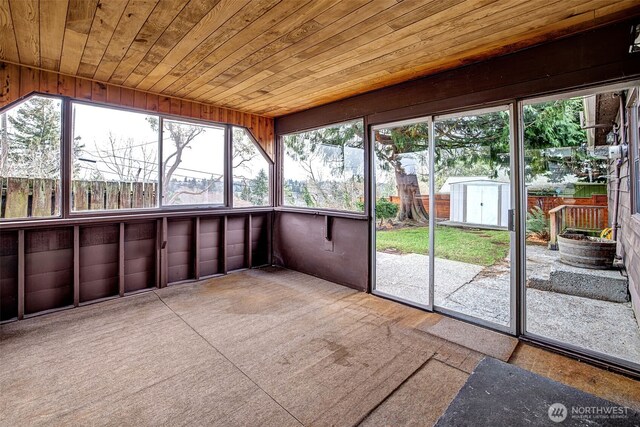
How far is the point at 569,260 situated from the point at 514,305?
23.5 inches

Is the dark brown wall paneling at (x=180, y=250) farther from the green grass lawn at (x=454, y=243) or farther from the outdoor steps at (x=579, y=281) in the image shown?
the outdoor steps at (x=579, y=281)

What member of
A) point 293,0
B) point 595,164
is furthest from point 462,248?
point 293,0

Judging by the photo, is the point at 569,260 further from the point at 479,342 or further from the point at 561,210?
the point at 479,342

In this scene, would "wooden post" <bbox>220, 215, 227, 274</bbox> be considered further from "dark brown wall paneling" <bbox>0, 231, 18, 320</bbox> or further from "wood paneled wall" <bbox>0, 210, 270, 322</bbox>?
"dark brown wall paneling" <bbox>0, 231, 18, 320</bbox>

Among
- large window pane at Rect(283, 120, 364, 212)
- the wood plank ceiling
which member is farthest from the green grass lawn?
the wood plank ceiling

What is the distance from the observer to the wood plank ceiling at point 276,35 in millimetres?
2027

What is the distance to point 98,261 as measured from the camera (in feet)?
11.9

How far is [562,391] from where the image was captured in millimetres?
1095

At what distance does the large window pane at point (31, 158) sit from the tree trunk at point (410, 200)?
375cm

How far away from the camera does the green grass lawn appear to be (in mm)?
2986

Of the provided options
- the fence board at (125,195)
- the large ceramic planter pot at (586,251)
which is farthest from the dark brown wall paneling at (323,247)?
the fence board at (125,195)

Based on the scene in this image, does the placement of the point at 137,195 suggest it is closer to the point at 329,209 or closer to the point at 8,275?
the point at 8,275

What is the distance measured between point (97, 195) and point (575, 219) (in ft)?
15.7

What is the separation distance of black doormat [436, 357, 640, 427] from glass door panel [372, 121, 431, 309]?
7.54 feet
